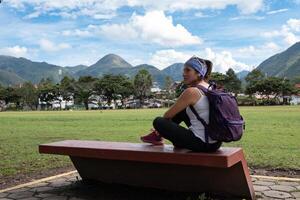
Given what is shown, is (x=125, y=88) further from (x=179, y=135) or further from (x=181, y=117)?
(x=179, y=135)

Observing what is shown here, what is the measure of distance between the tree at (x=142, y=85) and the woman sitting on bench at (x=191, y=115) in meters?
101

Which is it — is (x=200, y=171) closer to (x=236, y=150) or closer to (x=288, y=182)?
(x=236, y=150)

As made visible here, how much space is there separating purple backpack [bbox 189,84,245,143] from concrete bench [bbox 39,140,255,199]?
193 mm

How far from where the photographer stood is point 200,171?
573cm

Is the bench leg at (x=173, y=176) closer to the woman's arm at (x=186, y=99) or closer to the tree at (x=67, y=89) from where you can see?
the woman's arm at (x=186, y=99)

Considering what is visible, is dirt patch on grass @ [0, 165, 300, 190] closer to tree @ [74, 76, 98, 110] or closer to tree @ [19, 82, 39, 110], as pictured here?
tree @ [74, 76, 98, 110]

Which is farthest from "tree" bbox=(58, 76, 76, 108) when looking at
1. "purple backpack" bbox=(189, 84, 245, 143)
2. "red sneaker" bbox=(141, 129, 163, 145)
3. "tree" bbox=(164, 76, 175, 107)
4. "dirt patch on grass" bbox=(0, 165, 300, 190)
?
"purple backpack" bbox=(189, 84, 245, 143)

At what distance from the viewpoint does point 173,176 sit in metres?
6.10

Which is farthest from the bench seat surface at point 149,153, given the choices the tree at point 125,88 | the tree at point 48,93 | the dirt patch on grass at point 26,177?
the tree at point 48,93

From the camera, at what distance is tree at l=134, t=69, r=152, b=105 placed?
106444 mm

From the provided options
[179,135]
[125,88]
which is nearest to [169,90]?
[125,88]

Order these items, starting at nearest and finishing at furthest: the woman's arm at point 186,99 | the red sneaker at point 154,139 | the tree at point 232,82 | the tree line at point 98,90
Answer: the woman's arm at point 186,99
the red sneaker at point 154,139
the tree line at point 98,90
the tree at point 232,82

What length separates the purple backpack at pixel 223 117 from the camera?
5090mm

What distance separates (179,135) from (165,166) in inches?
30.5
